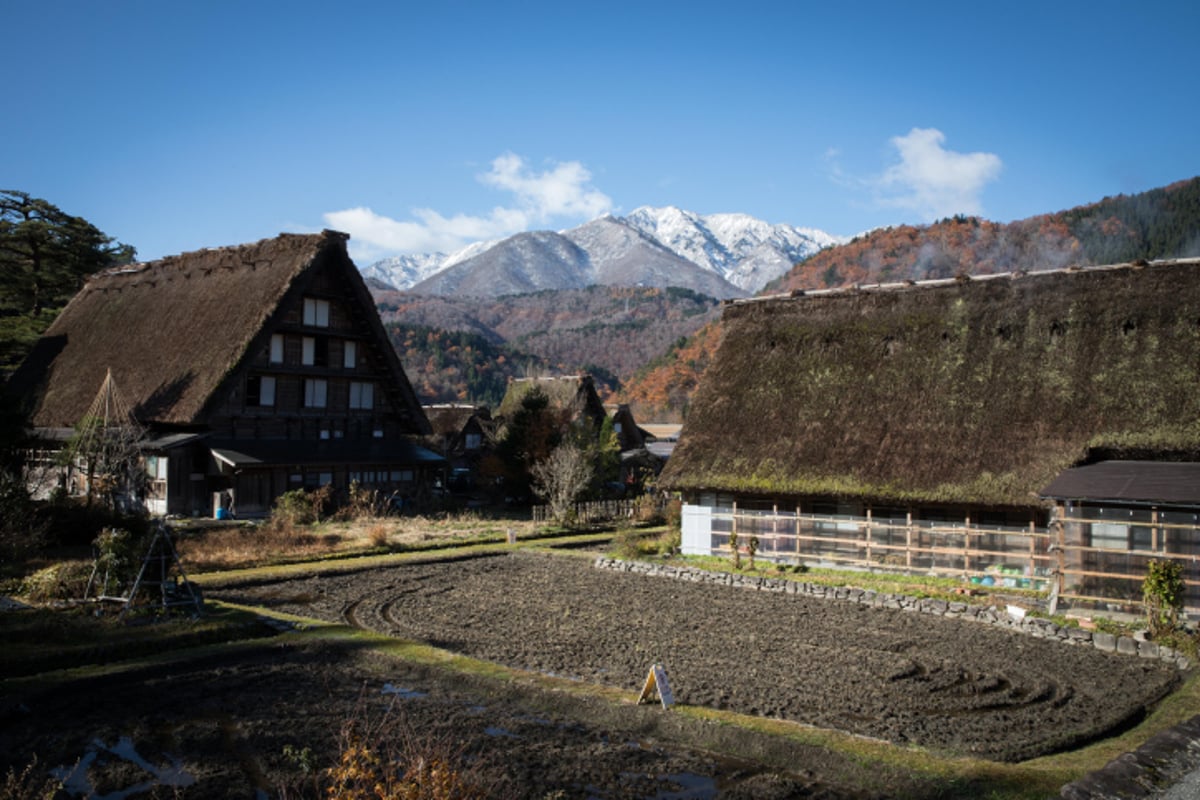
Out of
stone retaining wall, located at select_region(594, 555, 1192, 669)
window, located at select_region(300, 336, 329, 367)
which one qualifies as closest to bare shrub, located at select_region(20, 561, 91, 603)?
stone retaining wall, located at select_region(594, 555, 1192, 669)

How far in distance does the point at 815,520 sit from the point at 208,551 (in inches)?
618

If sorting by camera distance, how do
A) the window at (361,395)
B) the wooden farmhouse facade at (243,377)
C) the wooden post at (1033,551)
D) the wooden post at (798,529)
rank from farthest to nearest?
the window at (361,395) < the wooden farmhouse facade at (243,377) < the wooden post at (798,529) < the wooden post at (1033,551)

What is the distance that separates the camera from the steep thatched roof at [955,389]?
19.3m

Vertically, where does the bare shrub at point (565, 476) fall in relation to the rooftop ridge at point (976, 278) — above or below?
below

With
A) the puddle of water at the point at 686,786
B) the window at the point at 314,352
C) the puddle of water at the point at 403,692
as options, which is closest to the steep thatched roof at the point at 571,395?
the window at the point at 314,352

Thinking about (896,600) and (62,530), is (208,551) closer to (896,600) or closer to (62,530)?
(62,530)

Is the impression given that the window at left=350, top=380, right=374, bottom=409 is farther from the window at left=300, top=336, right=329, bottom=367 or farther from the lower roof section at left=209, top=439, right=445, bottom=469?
the window at left=300, top=336, right=329, bottom=367

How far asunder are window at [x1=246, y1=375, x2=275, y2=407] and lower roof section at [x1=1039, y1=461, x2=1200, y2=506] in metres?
27.2

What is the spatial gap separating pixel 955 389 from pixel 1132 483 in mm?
5718

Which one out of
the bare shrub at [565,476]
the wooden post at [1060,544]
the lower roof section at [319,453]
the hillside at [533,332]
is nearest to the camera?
the wooden post at [1060,544]

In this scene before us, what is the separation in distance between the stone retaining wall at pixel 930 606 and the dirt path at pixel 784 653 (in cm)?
39

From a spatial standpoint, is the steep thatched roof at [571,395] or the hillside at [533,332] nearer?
the steep thatched roof at [571,395]

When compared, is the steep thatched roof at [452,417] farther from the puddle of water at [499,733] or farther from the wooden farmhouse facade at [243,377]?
the puddle of water at [499,733]

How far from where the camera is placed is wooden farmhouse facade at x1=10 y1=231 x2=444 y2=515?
31547 mm
